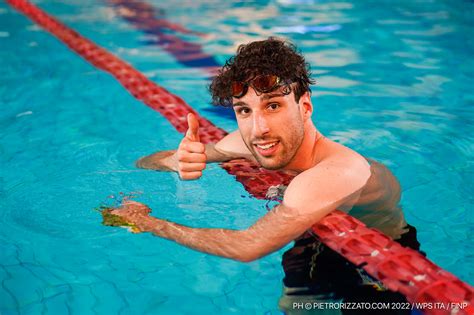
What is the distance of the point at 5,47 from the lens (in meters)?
7.34

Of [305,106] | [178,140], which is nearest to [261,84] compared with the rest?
[305,106]

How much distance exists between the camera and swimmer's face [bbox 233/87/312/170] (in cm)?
294

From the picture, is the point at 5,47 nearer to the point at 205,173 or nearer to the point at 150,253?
the point at 205,173

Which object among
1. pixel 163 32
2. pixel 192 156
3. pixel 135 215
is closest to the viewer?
pixel 135 215

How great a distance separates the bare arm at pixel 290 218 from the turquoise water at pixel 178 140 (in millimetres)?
429

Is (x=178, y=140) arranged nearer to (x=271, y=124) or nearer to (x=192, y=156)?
(x=192, y=156)

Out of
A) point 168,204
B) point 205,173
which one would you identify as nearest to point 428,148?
point 205,173

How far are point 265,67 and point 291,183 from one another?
628mm

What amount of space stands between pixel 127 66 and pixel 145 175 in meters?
2.72

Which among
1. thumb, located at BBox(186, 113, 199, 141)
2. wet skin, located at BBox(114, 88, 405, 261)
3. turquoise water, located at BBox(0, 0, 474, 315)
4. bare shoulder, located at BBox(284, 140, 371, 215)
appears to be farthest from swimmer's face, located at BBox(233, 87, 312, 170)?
turquoise water, located at BBox(0, 0, 474, 315)

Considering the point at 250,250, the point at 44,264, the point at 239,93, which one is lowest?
the point at 44,264

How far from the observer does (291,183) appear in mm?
→ 2734

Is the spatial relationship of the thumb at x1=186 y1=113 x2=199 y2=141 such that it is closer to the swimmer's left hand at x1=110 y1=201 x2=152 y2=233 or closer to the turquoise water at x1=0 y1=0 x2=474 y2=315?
the swimmer's left hand at x1=110 y1=201 x2=152 y2=233

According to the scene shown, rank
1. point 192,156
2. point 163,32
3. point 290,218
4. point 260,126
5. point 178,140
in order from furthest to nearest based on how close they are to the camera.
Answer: point 163,32
point 178,140
point 192,156
point 260,126
point 290,218
